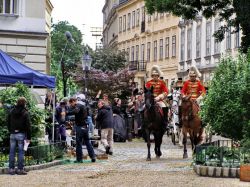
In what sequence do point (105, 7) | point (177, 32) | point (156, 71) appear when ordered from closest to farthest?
point (156, 71)
point (177, 32)
point (105, 7)

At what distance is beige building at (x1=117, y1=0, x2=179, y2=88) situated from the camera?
6831 cm

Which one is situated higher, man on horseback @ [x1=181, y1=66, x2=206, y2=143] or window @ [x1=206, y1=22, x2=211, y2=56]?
window @ [x1=206, y1=22, x2=211, y2=56]

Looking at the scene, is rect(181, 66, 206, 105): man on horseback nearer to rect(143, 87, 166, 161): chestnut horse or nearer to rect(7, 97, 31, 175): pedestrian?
rect(143, 87, 166, 161): chestnut horse

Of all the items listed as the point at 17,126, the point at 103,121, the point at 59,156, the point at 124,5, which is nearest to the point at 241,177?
the point at 17,126

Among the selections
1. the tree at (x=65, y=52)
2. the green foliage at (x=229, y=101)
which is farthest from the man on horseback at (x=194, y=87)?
the tree at (x=65, y=52)

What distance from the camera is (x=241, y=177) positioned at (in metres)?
15.7

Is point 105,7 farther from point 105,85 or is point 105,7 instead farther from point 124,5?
point 105,85

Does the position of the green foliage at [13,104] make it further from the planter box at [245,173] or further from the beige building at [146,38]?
the beige building at [146,38]

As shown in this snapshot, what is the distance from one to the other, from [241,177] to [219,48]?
120 ft

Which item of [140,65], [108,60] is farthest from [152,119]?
[140,65]

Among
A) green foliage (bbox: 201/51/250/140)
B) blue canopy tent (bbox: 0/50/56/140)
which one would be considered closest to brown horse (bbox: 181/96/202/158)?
green foliage (bbox: 201/51/250/140)

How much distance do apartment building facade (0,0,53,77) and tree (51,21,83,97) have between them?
20.7 metres

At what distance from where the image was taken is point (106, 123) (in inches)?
957

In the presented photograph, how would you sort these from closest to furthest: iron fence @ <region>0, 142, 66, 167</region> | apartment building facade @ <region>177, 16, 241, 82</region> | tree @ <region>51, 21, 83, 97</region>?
iron fence @ <region>0, 142, 66, 167</region> → apartment building facade @ <region>177, 16, 241, 82</region> → tree @ <region>51, 21, 83, 97</region>
